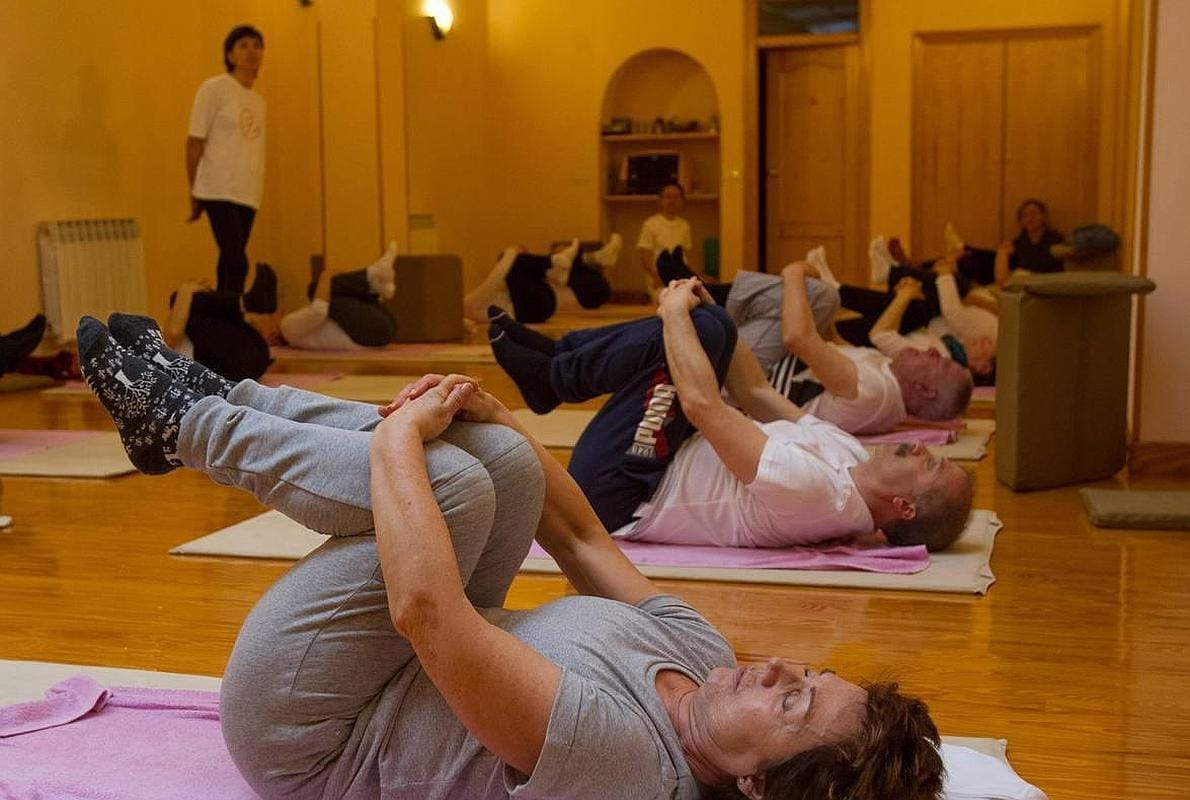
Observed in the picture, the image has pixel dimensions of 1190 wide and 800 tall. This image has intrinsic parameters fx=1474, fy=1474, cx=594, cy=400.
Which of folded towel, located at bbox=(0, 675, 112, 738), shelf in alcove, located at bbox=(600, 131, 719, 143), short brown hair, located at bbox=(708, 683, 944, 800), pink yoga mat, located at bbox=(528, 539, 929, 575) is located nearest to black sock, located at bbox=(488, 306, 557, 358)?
pink yoga mat, located at bbox=(528, 539, 929, 575)

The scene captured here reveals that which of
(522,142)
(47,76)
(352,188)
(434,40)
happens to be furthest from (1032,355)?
(522,142)

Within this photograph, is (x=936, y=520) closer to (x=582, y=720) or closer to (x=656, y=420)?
(x=656, y=420)

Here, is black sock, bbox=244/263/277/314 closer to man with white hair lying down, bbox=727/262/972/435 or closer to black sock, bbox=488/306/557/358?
man with white hair lying down, bbox=727/262/972/435

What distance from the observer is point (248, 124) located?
732 cm

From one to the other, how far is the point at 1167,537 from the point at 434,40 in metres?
8.15

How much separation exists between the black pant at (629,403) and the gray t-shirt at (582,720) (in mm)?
1314

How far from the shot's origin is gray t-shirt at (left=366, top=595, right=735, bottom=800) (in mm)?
1561

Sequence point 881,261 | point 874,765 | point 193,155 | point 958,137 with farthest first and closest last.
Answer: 1. point 958,137
2. point 193,155
3. point 881,261
4. point 874,765

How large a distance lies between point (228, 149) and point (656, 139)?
524 centimetres

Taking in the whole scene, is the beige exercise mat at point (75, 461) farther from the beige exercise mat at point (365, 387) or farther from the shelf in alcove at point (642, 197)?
the shelf in alcove at point (642, 197)

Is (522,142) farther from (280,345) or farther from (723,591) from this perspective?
(723,591)

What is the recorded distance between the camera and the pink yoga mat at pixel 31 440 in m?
4.90

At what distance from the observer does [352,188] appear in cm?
965

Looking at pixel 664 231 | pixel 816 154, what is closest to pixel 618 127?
pixel 664 231
